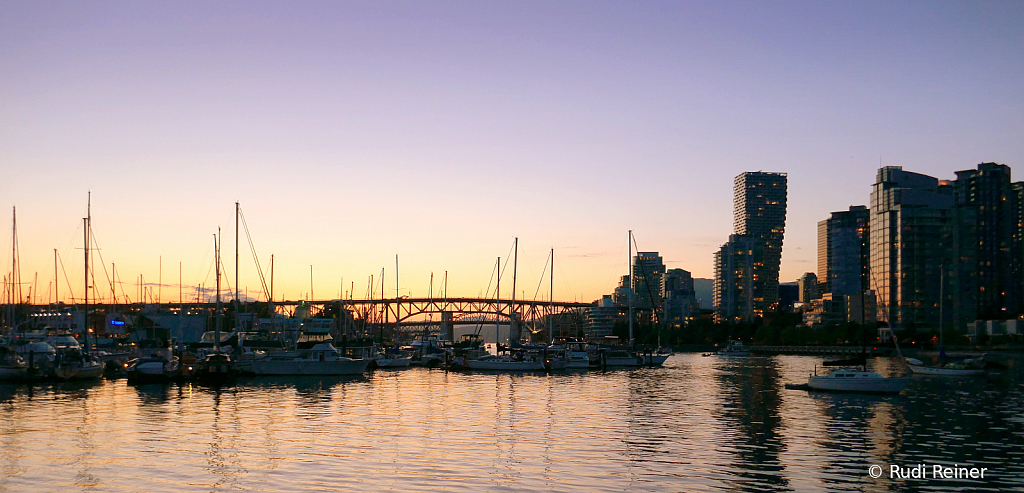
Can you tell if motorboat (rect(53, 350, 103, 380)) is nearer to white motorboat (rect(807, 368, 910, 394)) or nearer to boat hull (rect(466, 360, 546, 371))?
boat hull (rect(466, 360, 546, 371))

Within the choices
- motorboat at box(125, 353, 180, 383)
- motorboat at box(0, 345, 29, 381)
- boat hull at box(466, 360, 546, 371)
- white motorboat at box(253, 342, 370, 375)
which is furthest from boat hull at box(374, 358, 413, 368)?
motorboat at box(0, 345, 29, 381)

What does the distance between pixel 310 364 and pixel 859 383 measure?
44.6m

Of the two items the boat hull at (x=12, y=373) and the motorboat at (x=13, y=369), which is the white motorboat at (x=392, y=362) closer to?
the motorboat at (x=13, y=369)

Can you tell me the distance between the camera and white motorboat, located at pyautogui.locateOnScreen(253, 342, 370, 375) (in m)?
72.1

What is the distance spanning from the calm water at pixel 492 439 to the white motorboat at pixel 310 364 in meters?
12.9

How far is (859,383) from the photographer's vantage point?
56406 millimetres

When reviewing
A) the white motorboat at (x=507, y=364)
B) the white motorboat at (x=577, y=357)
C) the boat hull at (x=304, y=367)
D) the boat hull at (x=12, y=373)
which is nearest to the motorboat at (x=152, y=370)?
the boat hull at (x=12, y=373)

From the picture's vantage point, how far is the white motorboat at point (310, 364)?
237 feet

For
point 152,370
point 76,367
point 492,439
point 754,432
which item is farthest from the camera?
point 76,367

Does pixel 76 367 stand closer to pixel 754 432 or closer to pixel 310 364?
pixel 310 364

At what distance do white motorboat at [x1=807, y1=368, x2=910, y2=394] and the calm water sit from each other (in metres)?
1.47

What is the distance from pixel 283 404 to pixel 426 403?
27.1 ft

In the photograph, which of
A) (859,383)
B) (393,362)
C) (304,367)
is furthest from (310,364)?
(859,383)

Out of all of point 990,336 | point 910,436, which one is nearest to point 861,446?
point 910,436
